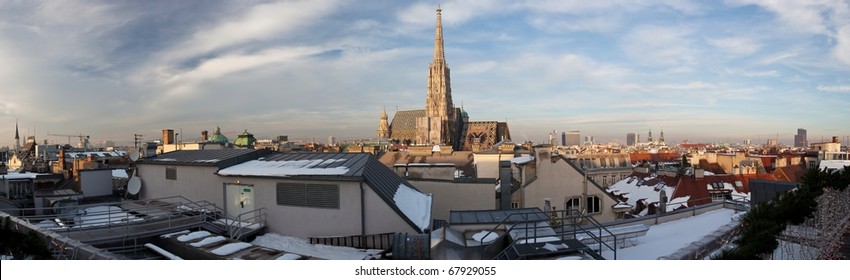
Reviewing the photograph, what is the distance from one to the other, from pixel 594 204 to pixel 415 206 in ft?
27.3

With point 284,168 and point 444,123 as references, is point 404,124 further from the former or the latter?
point 284,168

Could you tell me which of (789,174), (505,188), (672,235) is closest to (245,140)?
(505,188)

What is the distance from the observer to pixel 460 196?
444 inches

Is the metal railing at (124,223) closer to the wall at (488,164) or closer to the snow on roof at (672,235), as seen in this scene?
the snow on roof at (672,235)

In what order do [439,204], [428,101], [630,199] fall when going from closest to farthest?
[439,204]
[630,199]
[428,101]

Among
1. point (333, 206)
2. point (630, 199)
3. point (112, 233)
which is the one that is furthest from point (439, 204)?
point (630, 199)

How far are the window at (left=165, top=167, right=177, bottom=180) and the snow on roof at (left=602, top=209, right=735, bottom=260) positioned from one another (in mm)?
7862

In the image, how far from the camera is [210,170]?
8.40 meters

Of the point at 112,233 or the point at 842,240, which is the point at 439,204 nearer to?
the point at 112,233

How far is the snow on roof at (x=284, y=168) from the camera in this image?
7.03m

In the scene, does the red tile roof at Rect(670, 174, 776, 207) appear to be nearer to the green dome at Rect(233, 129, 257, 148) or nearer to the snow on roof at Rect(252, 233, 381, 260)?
the snow on roof at Rect(252, 233, 381, 260)

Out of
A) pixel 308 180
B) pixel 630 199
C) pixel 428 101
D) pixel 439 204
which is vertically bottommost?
pixel 630 199
